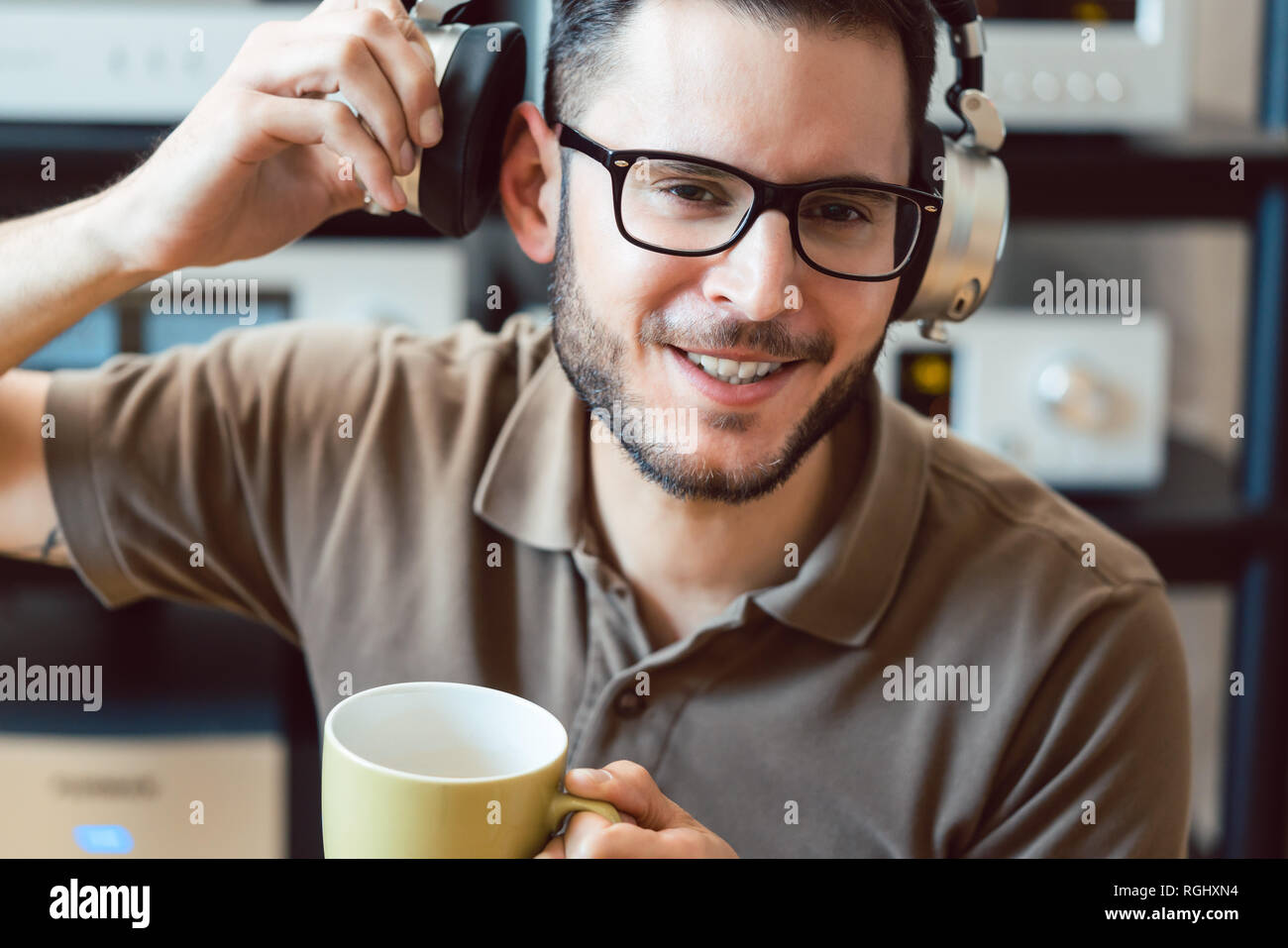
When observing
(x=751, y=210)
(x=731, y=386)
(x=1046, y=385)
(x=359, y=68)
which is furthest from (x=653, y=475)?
(x=1046, y=385)

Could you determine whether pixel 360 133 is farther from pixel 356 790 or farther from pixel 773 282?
pixel 356 790

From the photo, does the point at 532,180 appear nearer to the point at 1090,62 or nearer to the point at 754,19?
the point at 754,19

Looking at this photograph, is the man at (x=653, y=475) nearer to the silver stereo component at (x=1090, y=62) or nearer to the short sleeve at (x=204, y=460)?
the short sleeve at (x=204, y=460)

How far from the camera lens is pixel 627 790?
1.64 ft

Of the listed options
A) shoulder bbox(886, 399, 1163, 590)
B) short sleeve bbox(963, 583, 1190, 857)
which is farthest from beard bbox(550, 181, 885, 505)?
short sleeve bbox(963, 583, 1190, 857)

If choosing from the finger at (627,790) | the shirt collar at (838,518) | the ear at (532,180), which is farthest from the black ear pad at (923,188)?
the finger at (627,790)

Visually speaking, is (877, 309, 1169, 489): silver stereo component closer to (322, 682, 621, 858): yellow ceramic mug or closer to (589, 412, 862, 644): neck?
(589, 412, 862, 644): neck

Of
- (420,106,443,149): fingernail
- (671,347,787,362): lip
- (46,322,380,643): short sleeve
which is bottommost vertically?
(46,322,380,643): short sleeve

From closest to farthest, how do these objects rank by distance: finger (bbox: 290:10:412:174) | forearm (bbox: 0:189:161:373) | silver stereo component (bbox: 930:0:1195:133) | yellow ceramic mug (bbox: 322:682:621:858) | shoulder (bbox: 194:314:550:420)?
yellow ceramic mug (bbox: 322:682:621:858) < finger (bbox: 290:10:412:174) < forearm (bbox: 0:189:161:373) < shoulder (bbox: 194:314:550:420) < silver stereo component (bbox: 930:0:1195:133)

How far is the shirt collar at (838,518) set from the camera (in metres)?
0.76

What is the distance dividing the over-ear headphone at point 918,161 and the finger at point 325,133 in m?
0.02

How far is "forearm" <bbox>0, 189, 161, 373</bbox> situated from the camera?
0.73 m

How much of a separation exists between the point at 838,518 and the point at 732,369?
16cm

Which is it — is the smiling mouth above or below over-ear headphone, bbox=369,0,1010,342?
below
